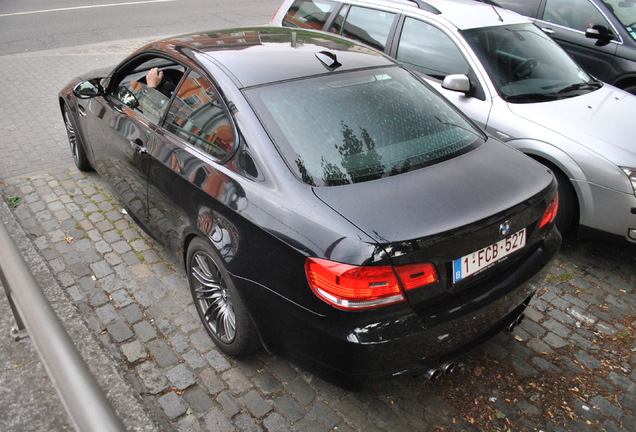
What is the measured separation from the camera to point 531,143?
423cm

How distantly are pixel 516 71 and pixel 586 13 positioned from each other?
94.6 inches

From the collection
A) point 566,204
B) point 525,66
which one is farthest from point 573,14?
point 566,204

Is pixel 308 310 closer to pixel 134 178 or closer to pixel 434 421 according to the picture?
pixel 434 421

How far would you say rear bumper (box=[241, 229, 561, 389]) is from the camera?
2342 millimetres

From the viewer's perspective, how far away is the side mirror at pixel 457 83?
14.7 feet

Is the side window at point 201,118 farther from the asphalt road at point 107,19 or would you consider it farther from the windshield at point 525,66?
the asphalt road at point 107,19

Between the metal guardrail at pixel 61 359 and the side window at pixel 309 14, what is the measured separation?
4.85m

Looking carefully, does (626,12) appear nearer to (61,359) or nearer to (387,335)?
(387,335)

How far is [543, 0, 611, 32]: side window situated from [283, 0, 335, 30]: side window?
9.08ft

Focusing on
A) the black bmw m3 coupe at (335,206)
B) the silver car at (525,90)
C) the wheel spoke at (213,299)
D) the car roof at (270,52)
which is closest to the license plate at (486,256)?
the black bmw m3 coupe at (335,206)

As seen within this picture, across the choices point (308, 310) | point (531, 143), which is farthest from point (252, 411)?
point (531, 143)

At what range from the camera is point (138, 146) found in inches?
143

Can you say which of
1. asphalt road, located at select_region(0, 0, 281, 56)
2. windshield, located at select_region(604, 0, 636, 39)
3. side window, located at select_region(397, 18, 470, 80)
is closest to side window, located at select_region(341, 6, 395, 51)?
side window, located at select_region(397, 18, 470, 80)

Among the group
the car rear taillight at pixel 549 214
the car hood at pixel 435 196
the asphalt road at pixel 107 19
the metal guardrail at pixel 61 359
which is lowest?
the asphalt road at pixel 107 19
